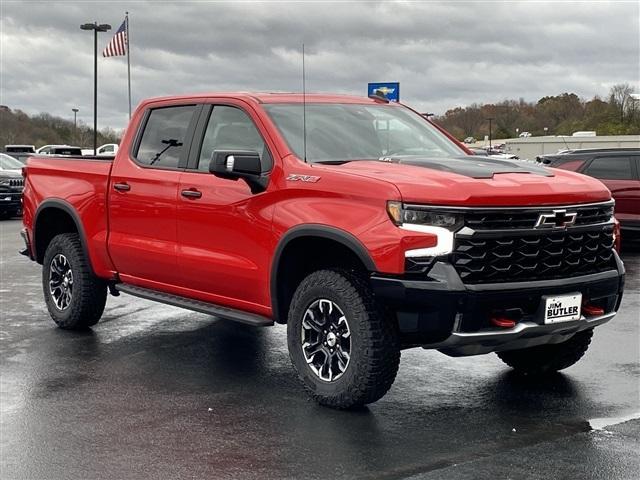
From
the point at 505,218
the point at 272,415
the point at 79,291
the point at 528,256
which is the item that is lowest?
the point at 272,415

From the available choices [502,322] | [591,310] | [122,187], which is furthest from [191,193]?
[591,310]

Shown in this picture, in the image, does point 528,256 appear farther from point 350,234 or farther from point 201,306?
point 201,306

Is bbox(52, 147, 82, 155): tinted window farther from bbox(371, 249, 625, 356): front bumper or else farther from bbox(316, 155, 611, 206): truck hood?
bbox(371, 249, 625, 356): front bumper

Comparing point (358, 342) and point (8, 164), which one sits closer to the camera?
point (358, 342)

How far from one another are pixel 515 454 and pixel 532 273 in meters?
1.08

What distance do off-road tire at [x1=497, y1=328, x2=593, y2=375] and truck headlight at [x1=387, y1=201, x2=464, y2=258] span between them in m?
1.69

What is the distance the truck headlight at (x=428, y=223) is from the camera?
5062 mm

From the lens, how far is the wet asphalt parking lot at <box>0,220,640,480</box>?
15.1 feet

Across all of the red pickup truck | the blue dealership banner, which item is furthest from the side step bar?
the blue dealership banner

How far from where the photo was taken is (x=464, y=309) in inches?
198

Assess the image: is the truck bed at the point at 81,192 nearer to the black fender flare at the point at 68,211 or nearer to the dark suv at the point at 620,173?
the black fender flare at the point at 68,211

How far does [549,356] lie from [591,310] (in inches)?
36.3

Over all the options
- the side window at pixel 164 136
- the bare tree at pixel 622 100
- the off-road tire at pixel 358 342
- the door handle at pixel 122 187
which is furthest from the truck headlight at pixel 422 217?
the bare tree at pixel 622 100

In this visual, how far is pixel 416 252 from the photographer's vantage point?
Result: 16.7 ft
